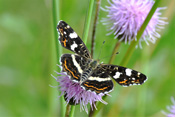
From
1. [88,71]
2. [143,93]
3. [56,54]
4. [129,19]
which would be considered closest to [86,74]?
[88,71]

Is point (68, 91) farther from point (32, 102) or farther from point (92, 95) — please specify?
point (32, 102)

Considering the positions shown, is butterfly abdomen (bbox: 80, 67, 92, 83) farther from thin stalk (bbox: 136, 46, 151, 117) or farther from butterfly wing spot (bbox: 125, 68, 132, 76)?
thin stalk (bbox: 136, 46, 151, 117)

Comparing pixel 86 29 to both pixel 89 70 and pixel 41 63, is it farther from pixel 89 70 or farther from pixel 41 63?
pixel 41 63

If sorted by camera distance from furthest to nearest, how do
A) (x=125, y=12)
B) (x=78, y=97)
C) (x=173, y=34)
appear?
(x=173, y=34) → (x=125, y=12) → (x=78, y=97)

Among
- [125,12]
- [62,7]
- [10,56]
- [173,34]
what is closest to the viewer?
[125,12]

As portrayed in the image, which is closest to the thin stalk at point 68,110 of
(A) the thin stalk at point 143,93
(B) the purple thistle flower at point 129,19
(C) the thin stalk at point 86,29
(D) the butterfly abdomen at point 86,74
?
(C) the thin stalk at point 86,29

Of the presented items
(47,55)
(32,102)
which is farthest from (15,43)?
(32,102)

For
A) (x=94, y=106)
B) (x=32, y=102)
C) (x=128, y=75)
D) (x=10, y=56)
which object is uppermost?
(x=128, y=75)

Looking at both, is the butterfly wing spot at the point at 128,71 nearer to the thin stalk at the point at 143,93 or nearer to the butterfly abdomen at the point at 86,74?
the butterfly abdomen at the point at 86,74
